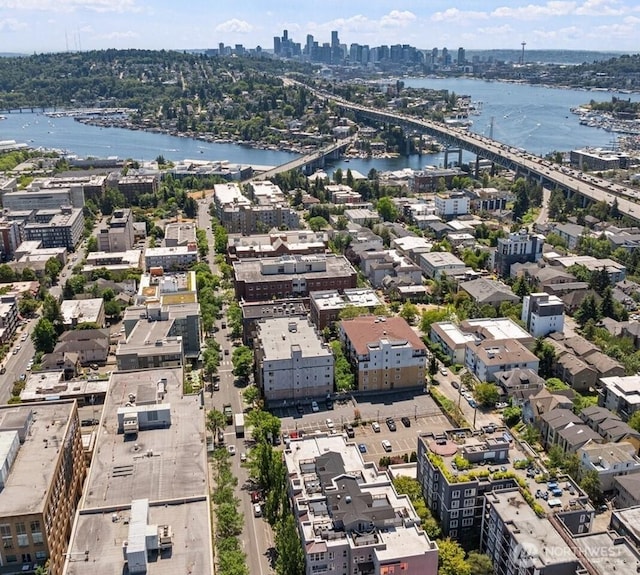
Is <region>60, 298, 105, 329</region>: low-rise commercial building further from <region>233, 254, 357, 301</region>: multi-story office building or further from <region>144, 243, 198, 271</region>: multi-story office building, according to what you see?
<region>233, 254, 357, 301</region>: multi-story office building

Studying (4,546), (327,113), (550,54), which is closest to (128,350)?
(4,546)

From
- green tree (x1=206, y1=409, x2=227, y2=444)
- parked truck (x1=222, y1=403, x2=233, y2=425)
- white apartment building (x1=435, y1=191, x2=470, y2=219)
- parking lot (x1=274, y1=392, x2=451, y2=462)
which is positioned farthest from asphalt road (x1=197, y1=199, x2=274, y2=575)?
white apartment building (x1=435, y1=191, x2=470, y2=219)

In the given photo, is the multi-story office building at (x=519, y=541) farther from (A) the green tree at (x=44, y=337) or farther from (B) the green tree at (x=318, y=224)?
(B) the green tree at (x=318, y=224)

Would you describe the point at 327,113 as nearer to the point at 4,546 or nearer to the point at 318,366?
the point at 318,366

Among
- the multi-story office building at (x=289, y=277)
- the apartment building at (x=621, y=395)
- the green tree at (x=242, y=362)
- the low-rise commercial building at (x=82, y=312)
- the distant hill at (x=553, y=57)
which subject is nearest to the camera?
the apartment building at (x=621, y=395)

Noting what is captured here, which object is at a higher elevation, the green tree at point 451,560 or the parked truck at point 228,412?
the green tree at point 451,560

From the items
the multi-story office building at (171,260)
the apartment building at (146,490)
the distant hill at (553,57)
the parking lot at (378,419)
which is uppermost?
the distant hill at (553,57)

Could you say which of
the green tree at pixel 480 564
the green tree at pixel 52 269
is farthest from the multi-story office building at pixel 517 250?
the green tree at pixel 52 269
